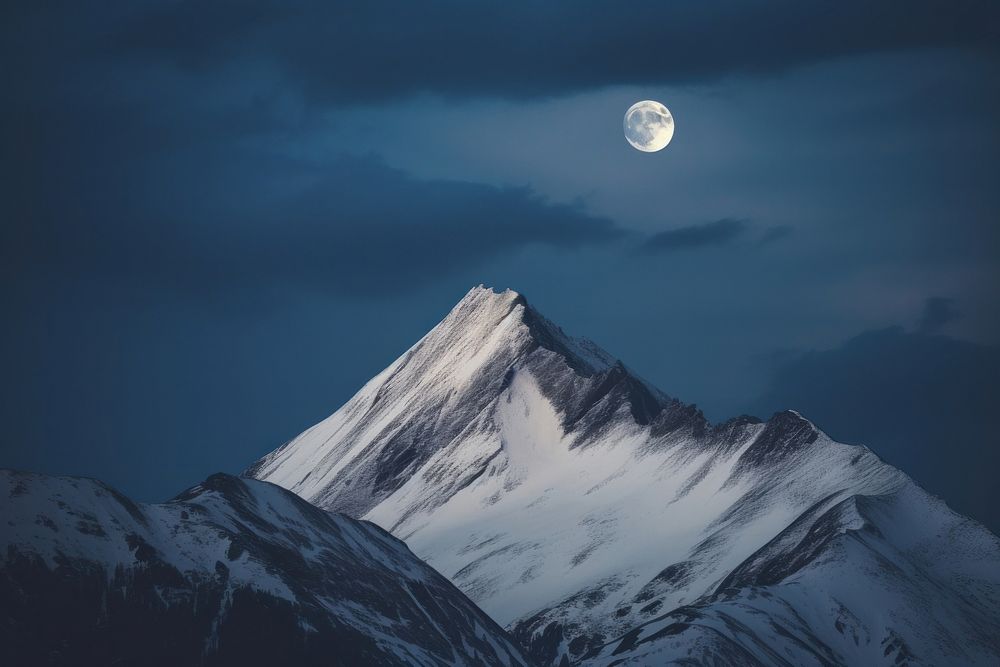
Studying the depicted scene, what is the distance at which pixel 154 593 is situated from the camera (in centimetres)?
17638

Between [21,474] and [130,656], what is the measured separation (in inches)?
822

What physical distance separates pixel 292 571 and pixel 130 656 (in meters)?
28.3

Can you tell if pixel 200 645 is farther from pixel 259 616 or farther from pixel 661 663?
pixel 661 663

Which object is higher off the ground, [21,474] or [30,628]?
[21,474]

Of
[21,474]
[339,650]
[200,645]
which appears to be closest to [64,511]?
[21,474]

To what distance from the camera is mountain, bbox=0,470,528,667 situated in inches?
6545

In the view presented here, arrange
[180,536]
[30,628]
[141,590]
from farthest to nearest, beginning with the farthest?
[180,536] → [141,590] → [30,628]

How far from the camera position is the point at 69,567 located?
558 ft

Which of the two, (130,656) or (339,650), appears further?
(339,650)

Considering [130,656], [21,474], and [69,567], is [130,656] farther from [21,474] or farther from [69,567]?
[21,474]

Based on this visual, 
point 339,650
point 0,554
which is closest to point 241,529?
point 339,650

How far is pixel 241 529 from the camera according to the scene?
650ft

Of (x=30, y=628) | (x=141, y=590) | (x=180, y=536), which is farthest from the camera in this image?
(x=180, y=536)

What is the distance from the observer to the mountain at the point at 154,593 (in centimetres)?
16625
